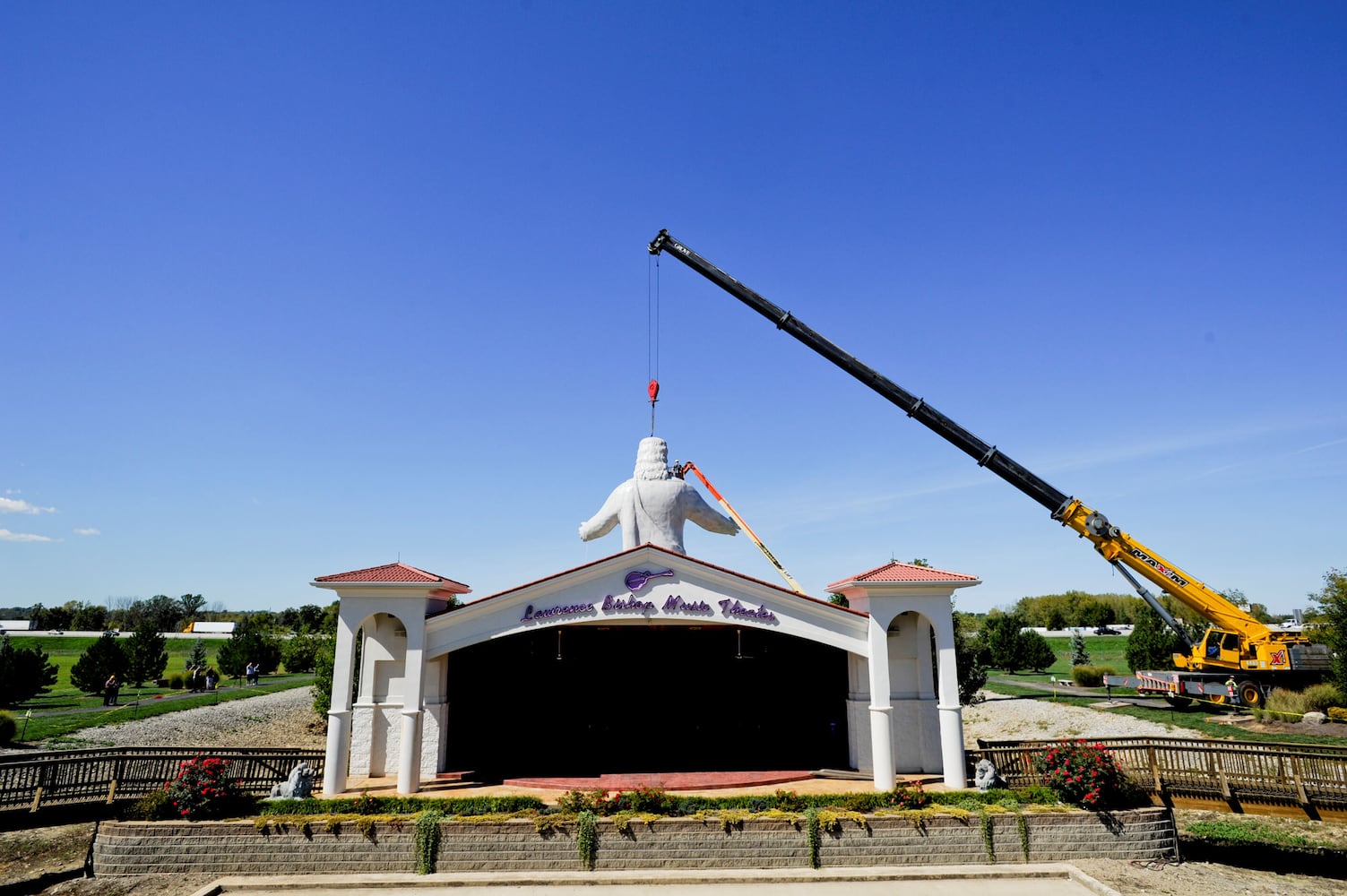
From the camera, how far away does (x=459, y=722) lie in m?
21.4

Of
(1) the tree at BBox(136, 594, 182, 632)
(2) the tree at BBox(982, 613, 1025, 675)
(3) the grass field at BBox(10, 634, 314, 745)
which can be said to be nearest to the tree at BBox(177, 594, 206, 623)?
(1) the tree at BBox(136, 594, 182, 632)

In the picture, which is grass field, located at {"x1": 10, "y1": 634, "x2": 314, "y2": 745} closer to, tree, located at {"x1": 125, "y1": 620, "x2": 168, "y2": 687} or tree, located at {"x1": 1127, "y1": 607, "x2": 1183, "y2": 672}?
tree, located at {"x1": 125, "y1": 620, "x2": 168, "y2": 687}

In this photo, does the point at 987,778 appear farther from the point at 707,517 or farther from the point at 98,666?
the point at 98,666

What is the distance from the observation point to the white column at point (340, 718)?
17984mm

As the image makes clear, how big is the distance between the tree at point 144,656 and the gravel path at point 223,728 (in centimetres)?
901

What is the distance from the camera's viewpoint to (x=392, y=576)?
19.5 metres

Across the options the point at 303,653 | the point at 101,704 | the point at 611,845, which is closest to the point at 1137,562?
the point at 611,845

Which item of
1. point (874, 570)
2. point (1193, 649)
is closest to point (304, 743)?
point (874, 570)

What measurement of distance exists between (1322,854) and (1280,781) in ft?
Result: 11.7

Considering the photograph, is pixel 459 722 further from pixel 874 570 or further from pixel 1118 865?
pixel 1118 865

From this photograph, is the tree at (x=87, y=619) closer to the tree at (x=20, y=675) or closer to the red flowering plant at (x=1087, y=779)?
the tree at (x=20, y=675)

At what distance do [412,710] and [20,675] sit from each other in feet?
114

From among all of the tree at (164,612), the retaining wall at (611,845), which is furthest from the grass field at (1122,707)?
the tree at (164,612)

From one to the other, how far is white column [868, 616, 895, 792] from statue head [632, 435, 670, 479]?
8.30 metres
